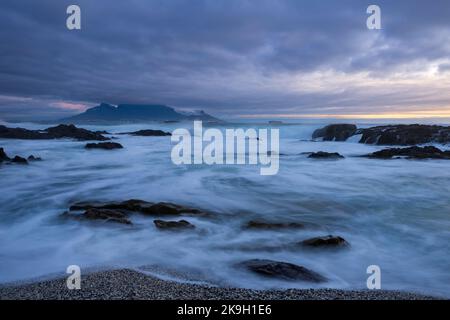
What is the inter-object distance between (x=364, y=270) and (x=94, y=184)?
30.4 ft

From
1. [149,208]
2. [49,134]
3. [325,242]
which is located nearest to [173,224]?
[149,208]

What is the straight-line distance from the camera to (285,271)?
196 inches

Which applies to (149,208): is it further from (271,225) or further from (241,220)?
(271,225)

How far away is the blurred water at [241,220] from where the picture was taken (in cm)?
562

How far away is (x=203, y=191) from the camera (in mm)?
11219

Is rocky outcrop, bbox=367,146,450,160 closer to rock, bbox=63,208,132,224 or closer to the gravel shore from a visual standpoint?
rock, bbox=63,208,132,224

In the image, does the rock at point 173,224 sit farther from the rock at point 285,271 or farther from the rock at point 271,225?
the rock at point 285,271

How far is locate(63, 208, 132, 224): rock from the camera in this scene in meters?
7.45

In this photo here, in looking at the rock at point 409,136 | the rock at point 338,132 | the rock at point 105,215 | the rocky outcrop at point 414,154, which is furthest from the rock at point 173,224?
the rock at point 338,132

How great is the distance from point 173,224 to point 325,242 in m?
2.82

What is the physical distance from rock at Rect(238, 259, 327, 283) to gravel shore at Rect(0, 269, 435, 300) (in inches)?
19.6
